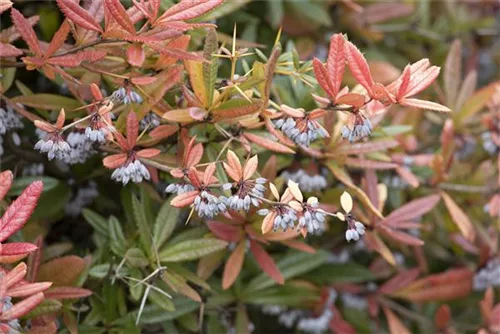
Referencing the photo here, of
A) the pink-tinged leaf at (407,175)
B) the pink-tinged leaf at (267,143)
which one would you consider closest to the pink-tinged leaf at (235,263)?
the pink-tinged leaf at (267,143)

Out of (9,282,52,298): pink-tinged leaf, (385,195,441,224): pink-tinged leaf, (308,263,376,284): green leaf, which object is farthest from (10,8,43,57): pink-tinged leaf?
(308,263,376,284): green leaf

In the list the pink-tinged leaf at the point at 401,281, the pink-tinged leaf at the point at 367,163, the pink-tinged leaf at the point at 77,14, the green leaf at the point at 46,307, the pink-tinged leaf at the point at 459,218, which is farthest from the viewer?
the pink-tinged leaf at the point at 401,281

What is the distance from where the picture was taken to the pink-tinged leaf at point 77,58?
3.40 feet

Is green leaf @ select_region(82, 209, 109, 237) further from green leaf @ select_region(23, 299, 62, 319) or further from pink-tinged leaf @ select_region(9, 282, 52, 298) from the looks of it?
pink-tinged leaf @ select_region(9, 282, 52, 298)

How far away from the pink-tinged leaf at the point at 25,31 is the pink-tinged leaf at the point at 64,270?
1.12 ft

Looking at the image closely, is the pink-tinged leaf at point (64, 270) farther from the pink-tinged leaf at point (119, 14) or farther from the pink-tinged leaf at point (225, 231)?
the pink-tinged leaf at point (119, 14)

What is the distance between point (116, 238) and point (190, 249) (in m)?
0.14

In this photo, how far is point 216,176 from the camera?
3.68ft

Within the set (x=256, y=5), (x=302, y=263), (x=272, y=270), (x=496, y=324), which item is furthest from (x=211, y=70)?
(x=496, y=324)

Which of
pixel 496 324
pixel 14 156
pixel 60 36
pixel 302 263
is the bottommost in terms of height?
pixel 496 324

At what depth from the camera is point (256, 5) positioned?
1698 mm

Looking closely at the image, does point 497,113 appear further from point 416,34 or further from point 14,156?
point 14,156

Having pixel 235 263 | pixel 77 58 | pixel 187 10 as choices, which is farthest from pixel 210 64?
pixel 235 263

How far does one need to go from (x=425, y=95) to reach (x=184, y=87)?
0.95 m
